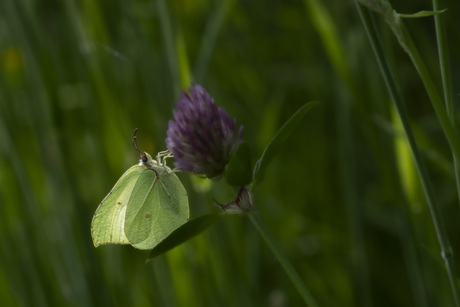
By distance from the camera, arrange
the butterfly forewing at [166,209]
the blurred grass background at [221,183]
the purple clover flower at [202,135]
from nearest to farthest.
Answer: the purple clover flower at [202,135] < the butterfly forewing at [166,209] < the blurred grass background at [221,183]

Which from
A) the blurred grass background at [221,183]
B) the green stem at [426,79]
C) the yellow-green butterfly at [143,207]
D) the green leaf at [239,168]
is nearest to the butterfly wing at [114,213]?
the yellow-green butterfly at [143,207]

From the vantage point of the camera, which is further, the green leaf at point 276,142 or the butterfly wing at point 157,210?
the butterfly wing at point 157,210

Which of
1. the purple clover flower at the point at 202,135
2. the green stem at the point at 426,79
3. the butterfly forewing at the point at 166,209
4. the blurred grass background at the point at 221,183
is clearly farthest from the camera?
the blurred grass background at the point at 221,183

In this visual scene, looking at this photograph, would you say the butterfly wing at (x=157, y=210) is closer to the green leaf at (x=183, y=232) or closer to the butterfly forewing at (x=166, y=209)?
the butterfly forewing at (x=166, y=209)

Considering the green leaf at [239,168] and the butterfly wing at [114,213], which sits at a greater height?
the green leaf at [239,168]

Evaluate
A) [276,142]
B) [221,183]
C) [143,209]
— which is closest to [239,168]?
[276,142]

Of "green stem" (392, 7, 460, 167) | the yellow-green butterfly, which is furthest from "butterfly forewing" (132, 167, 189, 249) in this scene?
"green stem" (392, 7, 460, 167)

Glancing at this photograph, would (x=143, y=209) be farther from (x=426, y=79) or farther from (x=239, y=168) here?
(x=426, y=79)
